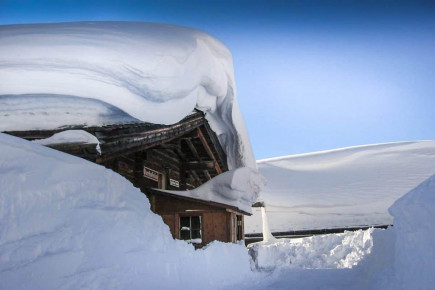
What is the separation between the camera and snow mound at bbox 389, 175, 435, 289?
4082mm

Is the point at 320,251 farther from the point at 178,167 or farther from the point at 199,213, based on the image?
the point at 199,213

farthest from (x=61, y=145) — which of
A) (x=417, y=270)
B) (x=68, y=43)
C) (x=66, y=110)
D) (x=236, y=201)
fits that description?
(x=236, y=201)

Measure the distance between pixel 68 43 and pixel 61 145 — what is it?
4.69 ft

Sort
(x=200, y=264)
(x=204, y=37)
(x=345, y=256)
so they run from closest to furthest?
1. (x=200, y=264)
2. (x=204, y=37)
3. (x=345, y=256)

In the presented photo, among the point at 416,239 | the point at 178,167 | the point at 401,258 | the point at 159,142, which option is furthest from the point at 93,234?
the point at 178,167

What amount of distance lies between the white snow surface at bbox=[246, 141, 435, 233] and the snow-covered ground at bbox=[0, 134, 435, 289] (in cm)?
2020

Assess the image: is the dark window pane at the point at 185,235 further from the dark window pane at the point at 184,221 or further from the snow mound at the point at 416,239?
the snow mound at the point at 416,239

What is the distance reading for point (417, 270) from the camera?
14.2 feet

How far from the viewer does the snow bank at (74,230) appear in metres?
3.26

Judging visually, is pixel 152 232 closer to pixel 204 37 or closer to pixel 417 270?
pixel 417 270

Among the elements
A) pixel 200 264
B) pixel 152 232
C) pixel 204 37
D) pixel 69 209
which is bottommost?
pixel 200 264

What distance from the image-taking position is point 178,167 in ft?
41.0

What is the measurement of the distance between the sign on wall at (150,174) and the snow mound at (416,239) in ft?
20.7

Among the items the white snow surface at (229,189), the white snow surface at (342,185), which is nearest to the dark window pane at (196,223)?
the white snow surface at (229,189)
